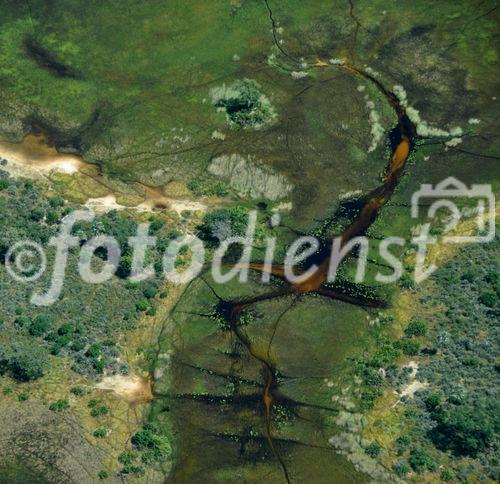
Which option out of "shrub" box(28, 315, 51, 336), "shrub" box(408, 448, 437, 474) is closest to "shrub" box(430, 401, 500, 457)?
"shrub" box(408, 448, 437, 474)

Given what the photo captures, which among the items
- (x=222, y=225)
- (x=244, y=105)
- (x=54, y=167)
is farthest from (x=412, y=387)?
(x=54, y=167)

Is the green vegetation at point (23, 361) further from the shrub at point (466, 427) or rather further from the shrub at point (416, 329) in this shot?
the shrub at point (466, 427)

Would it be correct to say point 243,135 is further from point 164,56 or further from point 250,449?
point 250,449

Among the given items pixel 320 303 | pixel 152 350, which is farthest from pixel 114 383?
pixel 320 303

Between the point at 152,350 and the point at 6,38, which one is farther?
the point at 6,38

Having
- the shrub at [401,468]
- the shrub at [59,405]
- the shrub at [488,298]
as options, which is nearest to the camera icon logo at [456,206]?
the shrub at [488,298]

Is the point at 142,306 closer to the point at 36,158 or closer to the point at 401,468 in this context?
the point at 36,158
